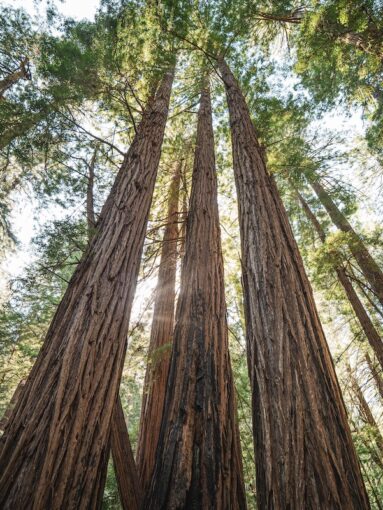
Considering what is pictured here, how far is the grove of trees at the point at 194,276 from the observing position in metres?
1.51

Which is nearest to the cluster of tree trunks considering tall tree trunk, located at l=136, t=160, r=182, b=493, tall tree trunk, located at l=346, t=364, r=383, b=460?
tall tree trunk, located at l=136, t=160, r=182, b=493

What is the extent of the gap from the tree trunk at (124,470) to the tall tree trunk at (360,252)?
505 centimetres

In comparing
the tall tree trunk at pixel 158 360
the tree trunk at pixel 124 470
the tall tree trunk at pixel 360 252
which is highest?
the tall tree trunk at pixel 360 252

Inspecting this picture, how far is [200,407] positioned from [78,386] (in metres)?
0.90

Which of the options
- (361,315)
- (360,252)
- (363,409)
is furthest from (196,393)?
(363,409)

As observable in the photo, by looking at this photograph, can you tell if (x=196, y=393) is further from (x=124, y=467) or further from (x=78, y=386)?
(x=124, y=467)

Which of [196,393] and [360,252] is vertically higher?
[360,252]

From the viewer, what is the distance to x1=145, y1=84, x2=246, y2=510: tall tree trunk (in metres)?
1.57

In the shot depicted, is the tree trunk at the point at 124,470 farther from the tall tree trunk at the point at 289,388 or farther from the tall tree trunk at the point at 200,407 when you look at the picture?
the tall tree trunk at the point at 289,388

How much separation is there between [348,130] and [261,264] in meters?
6.09

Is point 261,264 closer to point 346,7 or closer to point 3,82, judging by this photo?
point 346,7

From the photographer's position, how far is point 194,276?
3.03 m

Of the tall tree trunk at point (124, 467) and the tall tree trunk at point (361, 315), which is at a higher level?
the tall tree trunk at point (361, 315)

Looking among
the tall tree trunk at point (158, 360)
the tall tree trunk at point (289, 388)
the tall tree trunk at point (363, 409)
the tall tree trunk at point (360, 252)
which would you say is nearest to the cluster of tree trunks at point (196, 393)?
the tall tree trunk at point (289, 388)
